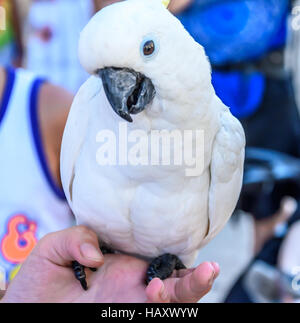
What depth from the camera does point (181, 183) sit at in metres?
0.51

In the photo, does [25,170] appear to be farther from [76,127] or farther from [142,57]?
[142,57]

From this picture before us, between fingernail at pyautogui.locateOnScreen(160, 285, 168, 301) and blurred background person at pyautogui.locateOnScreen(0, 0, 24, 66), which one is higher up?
blurred background person at pyautogui.locateOnScreen(0, 0, 24, 66)

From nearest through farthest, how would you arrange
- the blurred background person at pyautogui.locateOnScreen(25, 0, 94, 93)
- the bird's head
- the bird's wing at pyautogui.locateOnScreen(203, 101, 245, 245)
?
1. the bird's head
2. the bird's wing at pyautogui.locateOnScreen(203, 101, 245, 245)
3. the blurred background person at pyautogui.locateOnScreen(25, 0, 94, 93)

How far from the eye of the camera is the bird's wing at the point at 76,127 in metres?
0.49

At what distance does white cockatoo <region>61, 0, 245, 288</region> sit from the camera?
0.40 meters

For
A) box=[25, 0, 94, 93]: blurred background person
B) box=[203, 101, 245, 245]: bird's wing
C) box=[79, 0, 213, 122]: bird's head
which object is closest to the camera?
box=[79, 0, 213, 122]: bird's head

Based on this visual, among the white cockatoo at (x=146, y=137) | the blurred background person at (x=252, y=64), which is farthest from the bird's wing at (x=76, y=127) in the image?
the blurred background person at (x=252, y=64)

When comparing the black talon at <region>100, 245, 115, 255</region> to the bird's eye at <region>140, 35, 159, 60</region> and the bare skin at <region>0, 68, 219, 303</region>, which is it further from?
the bird's eye at <region>140, 35, 159, 60</region>

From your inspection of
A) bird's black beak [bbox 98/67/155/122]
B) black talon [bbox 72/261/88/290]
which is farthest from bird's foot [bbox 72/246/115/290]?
bird's black beak [bbox 98/67/155/122]

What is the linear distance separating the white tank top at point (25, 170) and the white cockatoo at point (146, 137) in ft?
0.57

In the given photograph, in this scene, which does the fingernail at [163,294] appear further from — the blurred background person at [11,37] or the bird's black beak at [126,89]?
the blurred background person at [11,37]

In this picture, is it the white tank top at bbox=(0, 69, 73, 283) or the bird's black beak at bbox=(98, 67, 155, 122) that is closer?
the bird's black beak at bbox=(98, 67, 155, 122)

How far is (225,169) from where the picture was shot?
0.52 meters

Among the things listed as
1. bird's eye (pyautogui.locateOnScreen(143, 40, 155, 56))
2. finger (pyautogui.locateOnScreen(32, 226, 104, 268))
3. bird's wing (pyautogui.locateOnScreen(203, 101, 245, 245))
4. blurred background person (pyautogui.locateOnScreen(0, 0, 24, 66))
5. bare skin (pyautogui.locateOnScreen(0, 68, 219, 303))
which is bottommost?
bare skin (pyautogui.locateOnScreen(0, 68, 219, 303))
